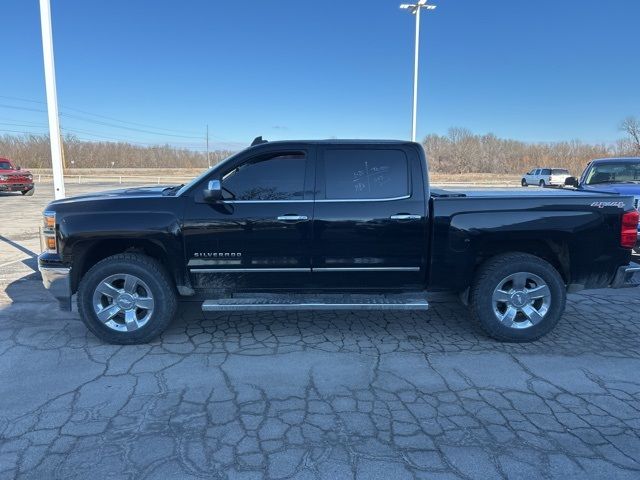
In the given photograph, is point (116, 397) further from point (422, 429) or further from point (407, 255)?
point (407, 255)

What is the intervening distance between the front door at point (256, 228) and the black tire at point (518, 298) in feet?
5.58

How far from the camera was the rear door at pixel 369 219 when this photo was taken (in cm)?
427

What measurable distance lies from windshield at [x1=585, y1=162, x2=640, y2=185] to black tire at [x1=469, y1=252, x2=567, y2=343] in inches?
240

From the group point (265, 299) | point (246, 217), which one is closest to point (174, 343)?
point (265, 299)

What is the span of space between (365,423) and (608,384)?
6.71 feet

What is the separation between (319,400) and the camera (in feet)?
10.9

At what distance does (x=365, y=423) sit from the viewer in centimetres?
303

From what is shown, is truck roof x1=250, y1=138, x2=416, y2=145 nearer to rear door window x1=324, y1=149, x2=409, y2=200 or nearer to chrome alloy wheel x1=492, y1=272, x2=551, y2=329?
rear door window x1=324, y1=149, x2=409, y2=200

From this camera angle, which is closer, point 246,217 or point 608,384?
point 608,384

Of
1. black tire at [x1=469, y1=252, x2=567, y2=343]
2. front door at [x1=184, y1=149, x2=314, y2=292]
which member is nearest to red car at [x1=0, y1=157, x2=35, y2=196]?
front door at [x1=184, y1=149, x2=314, y2=292]

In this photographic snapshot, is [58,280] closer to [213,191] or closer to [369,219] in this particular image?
[213,191]

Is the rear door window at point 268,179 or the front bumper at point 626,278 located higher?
the rear door window at point 268,179

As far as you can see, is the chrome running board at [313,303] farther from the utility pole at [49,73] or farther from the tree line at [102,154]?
the tree line at [102,154]

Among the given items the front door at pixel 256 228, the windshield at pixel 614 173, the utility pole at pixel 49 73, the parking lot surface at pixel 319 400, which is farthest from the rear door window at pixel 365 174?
the windshield at pixel 614 173
